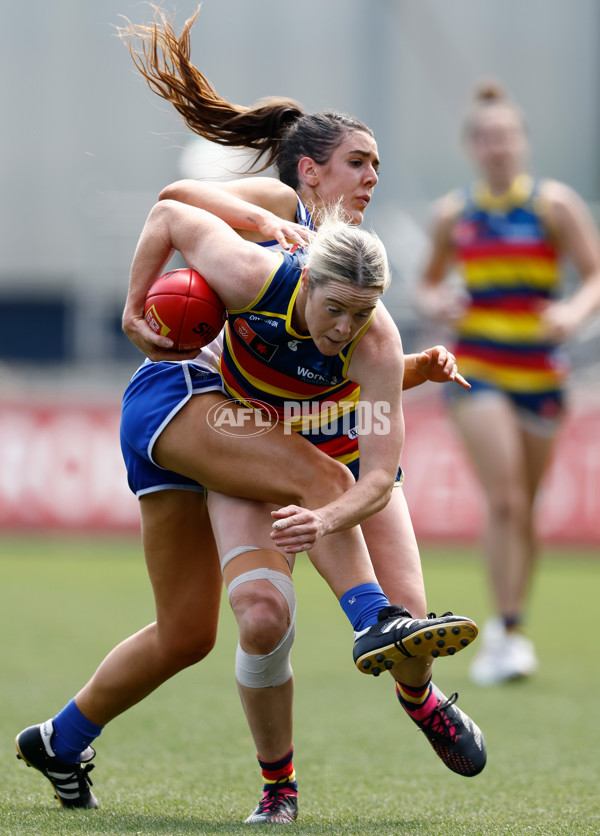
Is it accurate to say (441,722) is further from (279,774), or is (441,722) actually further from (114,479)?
(114,479)

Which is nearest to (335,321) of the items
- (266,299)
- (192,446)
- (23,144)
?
(266,299)

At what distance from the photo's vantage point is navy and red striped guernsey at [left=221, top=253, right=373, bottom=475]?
3.62 metres

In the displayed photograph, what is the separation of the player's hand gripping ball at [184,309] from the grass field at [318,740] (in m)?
1.36

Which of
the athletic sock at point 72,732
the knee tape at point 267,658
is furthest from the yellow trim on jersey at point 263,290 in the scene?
the athletic sock at point 72,732

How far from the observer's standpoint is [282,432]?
12.4ft

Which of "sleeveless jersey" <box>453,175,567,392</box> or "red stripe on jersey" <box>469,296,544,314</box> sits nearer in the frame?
"sleeveless jersey" <box>453,175,567,392</box>

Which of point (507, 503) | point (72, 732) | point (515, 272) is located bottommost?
point (507, 503)

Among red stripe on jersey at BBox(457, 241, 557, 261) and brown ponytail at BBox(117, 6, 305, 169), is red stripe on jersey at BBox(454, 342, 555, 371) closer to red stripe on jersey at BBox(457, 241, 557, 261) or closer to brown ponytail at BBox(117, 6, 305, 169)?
red stripe on jersey at BBox(457, 241, 557, 261)

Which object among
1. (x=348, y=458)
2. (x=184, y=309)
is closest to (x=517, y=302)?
(x=348, y=458)

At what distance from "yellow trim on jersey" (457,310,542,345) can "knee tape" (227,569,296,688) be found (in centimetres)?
363

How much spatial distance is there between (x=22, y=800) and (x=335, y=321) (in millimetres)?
1727

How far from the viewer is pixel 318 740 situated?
4.99 m

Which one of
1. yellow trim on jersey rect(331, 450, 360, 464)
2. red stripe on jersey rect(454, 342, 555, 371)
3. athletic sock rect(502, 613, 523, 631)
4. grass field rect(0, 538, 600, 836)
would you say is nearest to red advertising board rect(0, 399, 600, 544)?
grass field rect(0, 538, 600, 836)

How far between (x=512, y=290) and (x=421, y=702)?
364 centimetres
